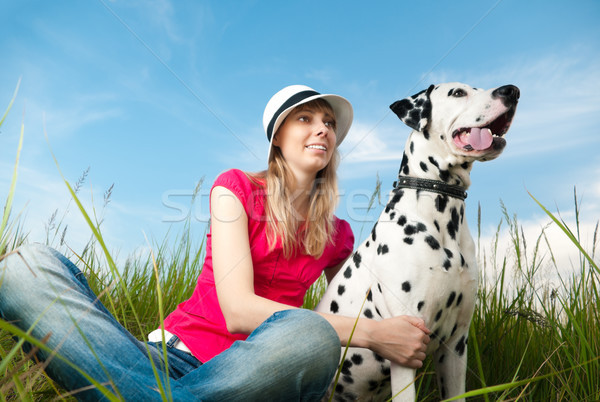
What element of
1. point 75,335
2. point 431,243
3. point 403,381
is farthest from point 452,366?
point 75,335

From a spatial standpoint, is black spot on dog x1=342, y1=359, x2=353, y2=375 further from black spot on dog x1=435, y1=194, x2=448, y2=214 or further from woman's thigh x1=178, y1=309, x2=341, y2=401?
black spot on dog x1=435, y1=194, x2=448, y2=214

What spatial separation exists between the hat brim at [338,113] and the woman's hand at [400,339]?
1.53m

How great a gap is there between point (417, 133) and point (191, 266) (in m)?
2.88

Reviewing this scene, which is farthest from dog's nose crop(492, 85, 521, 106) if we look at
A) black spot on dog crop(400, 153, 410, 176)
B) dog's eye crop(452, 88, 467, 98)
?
black spot on dog crop(400, 153, 410, 176)

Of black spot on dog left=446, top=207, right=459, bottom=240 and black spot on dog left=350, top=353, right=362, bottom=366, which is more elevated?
black spot on dog left=446, top=207, right=459, bottom=240

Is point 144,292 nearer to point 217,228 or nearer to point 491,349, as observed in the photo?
point 217,228

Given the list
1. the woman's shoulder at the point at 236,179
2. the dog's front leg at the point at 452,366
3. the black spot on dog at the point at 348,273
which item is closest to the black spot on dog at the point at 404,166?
the black spot on dog at the point at 348,273

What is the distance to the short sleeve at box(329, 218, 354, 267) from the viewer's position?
12.4 feet

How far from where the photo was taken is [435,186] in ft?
9.86

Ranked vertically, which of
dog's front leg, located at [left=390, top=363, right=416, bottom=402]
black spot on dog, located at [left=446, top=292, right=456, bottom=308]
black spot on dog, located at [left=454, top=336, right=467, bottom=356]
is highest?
black spot on dog, located at [left=446, top=292, right=456, bottom=308]

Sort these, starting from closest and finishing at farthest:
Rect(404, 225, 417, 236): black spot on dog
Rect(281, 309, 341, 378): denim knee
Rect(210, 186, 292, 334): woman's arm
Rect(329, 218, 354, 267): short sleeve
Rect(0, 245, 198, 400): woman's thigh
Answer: Rect(0, 245, 198, 400): woman's thigh, Rect(281, 309, 341, 378): denim knee, Rect(210, 186, 292, 334): woman's arm, Rect(404, 225, 417, 236): black spot on dog, Rect(329, 218, 354, 267): short sleeve

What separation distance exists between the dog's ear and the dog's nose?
1.33ft

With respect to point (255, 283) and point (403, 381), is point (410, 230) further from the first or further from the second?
point (255, 283)

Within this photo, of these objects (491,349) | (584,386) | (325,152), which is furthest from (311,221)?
(584,386)
